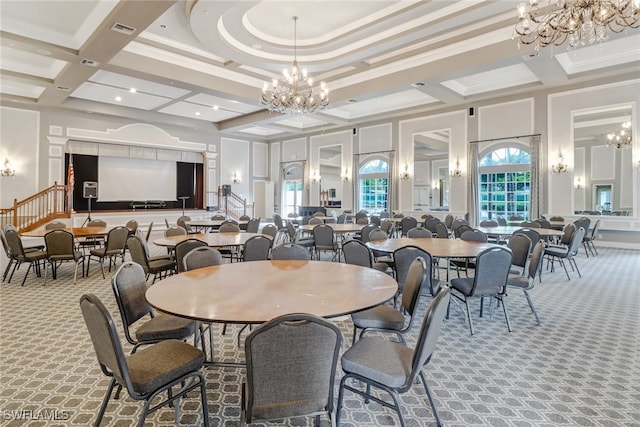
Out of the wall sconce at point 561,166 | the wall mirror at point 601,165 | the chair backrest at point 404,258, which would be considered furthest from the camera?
the wall mirror at point 601,165

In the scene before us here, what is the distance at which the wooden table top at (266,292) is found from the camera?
196cm

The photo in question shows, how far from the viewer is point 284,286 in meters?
2.53

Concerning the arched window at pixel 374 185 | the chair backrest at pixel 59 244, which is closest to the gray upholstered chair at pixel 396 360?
the chair backrest at pixel 59 244

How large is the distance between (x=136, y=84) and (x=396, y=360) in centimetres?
1051

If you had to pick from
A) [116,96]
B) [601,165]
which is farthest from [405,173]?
[116,96]

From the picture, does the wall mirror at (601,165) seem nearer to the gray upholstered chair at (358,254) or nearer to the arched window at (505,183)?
the arched window at (505,183)

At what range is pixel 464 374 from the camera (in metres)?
2.89

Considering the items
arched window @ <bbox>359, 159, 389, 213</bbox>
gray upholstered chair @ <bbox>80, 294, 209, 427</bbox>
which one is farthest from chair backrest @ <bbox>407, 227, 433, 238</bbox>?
arched window @ <bbox>359, 159, 389, 213</bbox>

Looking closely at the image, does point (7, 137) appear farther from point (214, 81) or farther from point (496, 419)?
point (496, 419)

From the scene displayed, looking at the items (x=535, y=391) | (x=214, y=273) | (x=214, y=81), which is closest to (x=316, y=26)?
(x=214, y=81)

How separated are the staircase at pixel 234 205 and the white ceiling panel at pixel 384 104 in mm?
5893

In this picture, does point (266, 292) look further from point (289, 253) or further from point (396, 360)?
point (289, 253)

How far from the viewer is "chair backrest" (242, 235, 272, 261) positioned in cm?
477

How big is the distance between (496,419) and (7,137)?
1422 centimetres
